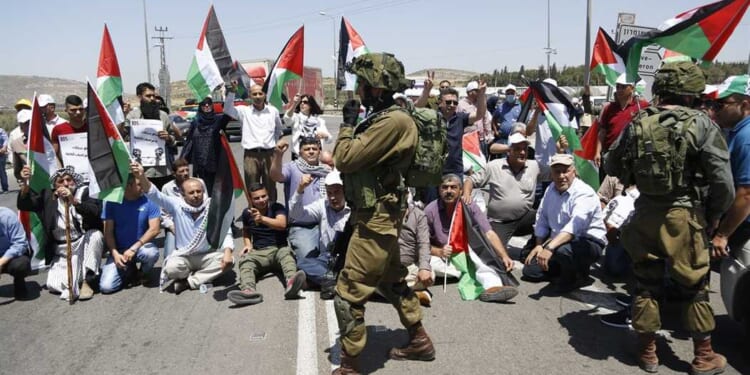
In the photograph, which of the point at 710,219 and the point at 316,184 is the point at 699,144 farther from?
the point at 316,184

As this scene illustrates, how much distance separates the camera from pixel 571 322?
4.84m

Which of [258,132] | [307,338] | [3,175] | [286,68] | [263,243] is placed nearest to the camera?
[307,338]

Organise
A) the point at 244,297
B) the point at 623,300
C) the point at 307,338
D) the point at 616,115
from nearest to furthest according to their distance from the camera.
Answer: the point at 307,338, the point at 623,300, the point at 244,297, the point at 616,115

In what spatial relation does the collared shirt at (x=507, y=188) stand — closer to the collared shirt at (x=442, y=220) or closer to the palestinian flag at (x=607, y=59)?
the collared shirt at (x=442, y=220)

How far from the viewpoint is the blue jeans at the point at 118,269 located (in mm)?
5793

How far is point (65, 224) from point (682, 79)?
567 centimetres

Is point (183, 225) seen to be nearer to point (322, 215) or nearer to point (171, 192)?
point (171, 192)

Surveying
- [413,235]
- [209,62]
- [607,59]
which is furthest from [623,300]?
[209,62]

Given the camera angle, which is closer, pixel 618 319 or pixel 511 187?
pixel 618 319

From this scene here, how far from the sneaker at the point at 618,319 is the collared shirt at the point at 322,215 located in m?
2.60

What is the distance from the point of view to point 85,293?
18.6 feet

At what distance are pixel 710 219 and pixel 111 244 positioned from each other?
5.46 meters

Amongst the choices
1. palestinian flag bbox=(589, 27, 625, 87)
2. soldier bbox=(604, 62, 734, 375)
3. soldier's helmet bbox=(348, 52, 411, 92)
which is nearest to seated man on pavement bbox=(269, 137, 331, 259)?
soldier's helmet bbox=(348, 52, 411, 92)

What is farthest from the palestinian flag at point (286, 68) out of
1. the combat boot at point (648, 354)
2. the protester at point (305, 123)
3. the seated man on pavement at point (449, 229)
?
the combat boot at point (648, 354)
